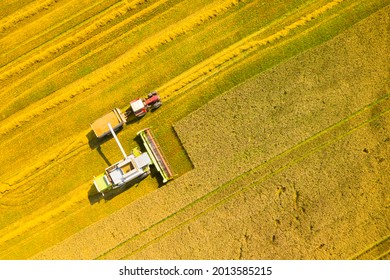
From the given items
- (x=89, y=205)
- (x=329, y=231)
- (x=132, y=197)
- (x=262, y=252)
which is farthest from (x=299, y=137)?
(x=89, y=205)

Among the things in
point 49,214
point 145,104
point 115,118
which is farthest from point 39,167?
point 145,104

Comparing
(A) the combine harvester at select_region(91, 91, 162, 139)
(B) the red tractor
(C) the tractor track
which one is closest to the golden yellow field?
(C) the tractor track

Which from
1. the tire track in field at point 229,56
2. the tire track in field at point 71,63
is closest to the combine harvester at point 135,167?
the tire track in field at point 229,56

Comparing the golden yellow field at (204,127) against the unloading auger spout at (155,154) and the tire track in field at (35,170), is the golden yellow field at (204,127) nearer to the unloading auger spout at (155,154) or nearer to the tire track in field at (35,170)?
the tire track in field at (35,170)

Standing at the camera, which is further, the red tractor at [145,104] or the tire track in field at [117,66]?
the tire track in field at [117,66]

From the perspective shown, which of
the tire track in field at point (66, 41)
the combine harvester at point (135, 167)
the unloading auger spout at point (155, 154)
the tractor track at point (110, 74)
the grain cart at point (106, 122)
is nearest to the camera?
the combine harvester at point (135, 167)

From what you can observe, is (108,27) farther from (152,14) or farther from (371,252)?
(371,252)
